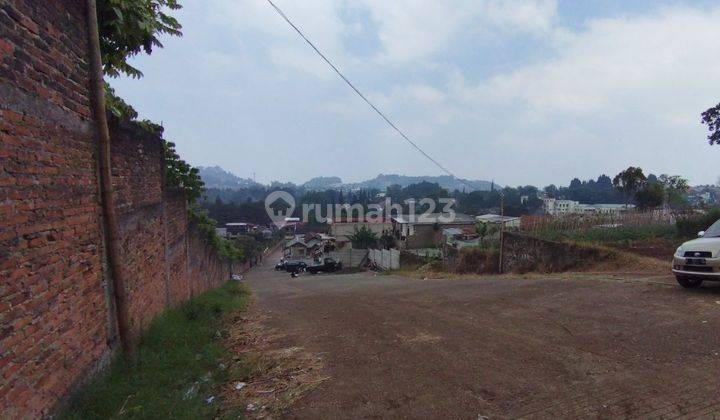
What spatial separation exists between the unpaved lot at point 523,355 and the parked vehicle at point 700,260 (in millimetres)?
297

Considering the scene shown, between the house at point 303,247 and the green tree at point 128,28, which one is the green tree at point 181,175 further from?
the house at point 303,247

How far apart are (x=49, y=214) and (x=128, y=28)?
2.57 metres

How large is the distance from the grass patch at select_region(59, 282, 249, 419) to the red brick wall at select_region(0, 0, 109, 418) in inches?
11.0

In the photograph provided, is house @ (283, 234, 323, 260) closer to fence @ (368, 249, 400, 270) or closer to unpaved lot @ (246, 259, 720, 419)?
fence @ (368, 249, 400, 270)

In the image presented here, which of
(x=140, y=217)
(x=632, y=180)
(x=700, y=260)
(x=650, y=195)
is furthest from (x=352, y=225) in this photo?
(x=140, y=217)

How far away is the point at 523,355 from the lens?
16.2 ft

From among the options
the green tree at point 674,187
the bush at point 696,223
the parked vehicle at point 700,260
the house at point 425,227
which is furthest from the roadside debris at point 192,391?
the house at point 425,227

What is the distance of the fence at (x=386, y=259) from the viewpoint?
99.6 ft

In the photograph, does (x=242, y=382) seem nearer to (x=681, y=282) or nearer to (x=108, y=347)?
(x=108, y=347)

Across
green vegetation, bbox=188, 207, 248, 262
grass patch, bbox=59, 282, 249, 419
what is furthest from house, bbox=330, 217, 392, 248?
grass patch, bbox=59, 282, 249, 419

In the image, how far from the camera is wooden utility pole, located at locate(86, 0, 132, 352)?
4332 millimetres

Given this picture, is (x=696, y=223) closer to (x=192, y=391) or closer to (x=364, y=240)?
(x=192, y=391)

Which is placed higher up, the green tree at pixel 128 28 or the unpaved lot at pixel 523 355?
the green tree at pixel 128 28

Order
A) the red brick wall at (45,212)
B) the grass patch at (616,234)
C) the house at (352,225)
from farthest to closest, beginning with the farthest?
the house at (352,225) < the grass patch at (616,234) < the red brick wall at (45,212)
